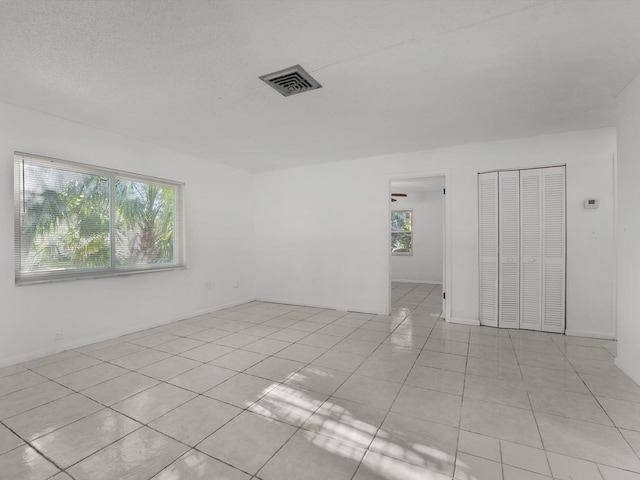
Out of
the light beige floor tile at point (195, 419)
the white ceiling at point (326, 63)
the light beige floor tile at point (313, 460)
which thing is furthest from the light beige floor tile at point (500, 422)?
the white ceiling at point (326, 63)

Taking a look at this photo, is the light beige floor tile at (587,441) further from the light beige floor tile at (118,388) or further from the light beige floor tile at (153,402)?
the light beige floor tile at (118,388)

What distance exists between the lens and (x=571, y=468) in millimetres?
1694

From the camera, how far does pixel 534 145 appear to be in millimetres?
4242

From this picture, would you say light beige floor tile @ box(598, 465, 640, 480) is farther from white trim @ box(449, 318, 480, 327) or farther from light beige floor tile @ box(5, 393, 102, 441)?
light beige floor tile @ box(5, 393, 102, 441)

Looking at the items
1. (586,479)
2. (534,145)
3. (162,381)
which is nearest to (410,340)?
(586,479)

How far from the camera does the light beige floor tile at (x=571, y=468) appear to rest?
1635mm

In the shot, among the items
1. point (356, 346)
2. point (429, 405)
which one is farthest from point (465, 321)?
point (429, 405)

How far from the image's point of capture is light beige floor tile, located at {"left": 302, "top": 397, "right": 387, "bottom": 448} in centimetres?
199

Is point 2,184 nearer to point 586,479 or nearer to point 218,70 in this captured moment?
point 218,70

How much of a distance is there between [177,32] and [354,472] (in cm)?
294

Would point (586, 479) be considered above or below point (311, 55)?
below

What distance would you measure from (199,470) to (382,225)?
13.8ft

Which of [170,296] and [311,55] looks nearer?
[311,55]

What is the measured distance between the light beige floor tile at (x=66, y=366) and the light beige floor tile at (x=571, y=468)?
3.88m
